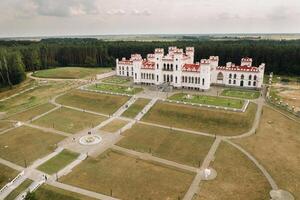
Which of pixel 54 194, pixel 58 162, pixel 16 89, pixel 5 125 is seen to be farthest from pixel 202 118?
pixel 16 89

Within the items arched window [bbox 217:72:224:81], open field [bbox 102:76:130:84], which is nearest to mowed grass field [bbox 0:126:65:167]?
open field [bbox 102:76:130:84]

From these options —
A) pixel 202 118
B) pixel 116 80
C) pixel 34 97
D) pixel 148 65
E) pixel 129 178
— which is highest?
pixel 148 65

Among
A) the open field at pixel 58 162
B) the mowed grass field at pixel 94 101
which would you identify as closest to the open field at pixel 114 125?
the mowed grass field at pixel 94 101

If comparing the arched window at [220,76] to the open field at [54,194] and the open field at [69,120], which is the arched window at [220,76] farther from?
the open field at [54,194]

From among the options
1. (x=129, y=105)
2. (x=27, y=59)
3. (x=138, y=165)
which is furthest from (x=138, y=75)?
(x=27, y=59)

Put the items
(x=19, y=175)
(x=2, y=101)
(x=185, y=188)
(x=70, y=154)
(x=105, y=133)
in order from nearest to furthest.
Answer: (x=185, y=188)
(x=19, y=175)
(x=70, y=154)
(x=105, y=133)
(x=2, y=101)

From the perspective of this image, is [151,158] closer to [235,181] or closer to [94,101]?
[235,181]

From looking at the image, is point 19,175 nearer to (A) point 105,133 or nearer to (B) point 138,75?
(A) point 105,133
